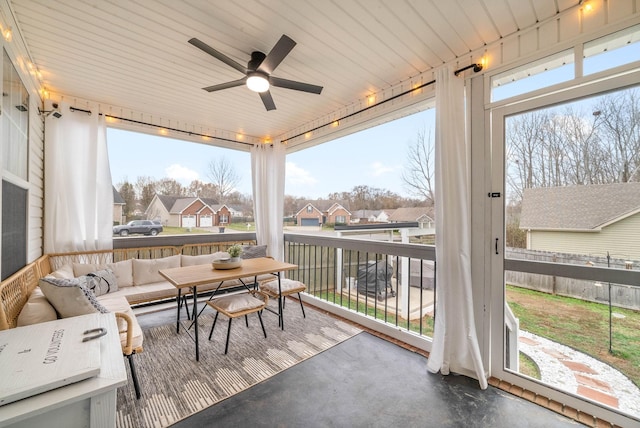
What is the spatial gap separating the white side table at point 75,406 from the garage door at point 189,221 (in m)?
3.57

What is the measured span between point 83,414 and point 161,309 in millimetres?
3150

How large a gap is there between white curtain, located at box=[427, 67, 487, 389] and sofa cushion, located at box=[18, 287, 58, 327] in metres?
2.92

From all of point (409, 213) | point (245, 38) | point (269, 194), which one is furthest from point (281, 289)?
point (245, 38)

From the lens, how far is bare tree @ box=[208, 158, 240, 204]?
4.65 m

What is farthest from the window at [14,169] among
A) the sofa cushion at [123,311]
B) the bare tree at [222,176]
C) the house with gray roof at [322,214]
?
the house with gray roof at [322,214]

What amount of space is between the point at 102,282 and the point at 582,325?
446cm

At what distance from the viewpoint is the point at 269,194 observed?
4594mm

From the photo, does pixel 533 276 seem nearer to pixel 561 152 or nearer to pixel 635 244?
pixel 635 244

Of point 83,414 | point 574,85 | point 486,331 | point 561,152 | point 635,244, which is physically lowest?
point 486,331

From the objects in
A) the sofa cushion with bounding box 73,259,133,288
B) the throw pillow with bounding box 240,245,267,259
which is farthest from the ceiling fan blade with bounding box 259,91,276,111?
Answer: the sofa cushion with bounding box 73,259,133,288

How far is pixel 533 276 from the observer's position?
83.7 inches

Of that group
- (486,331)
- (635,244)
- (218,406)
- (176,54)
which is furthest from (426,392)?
(176,54)

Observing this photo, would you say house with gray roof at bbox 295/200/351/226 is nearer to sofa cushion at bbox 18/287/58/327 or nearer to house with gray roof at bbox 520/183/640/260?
house with gray roof at bbox 520/183/640/260

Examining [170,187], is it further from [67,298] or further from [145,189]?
[67,298]
